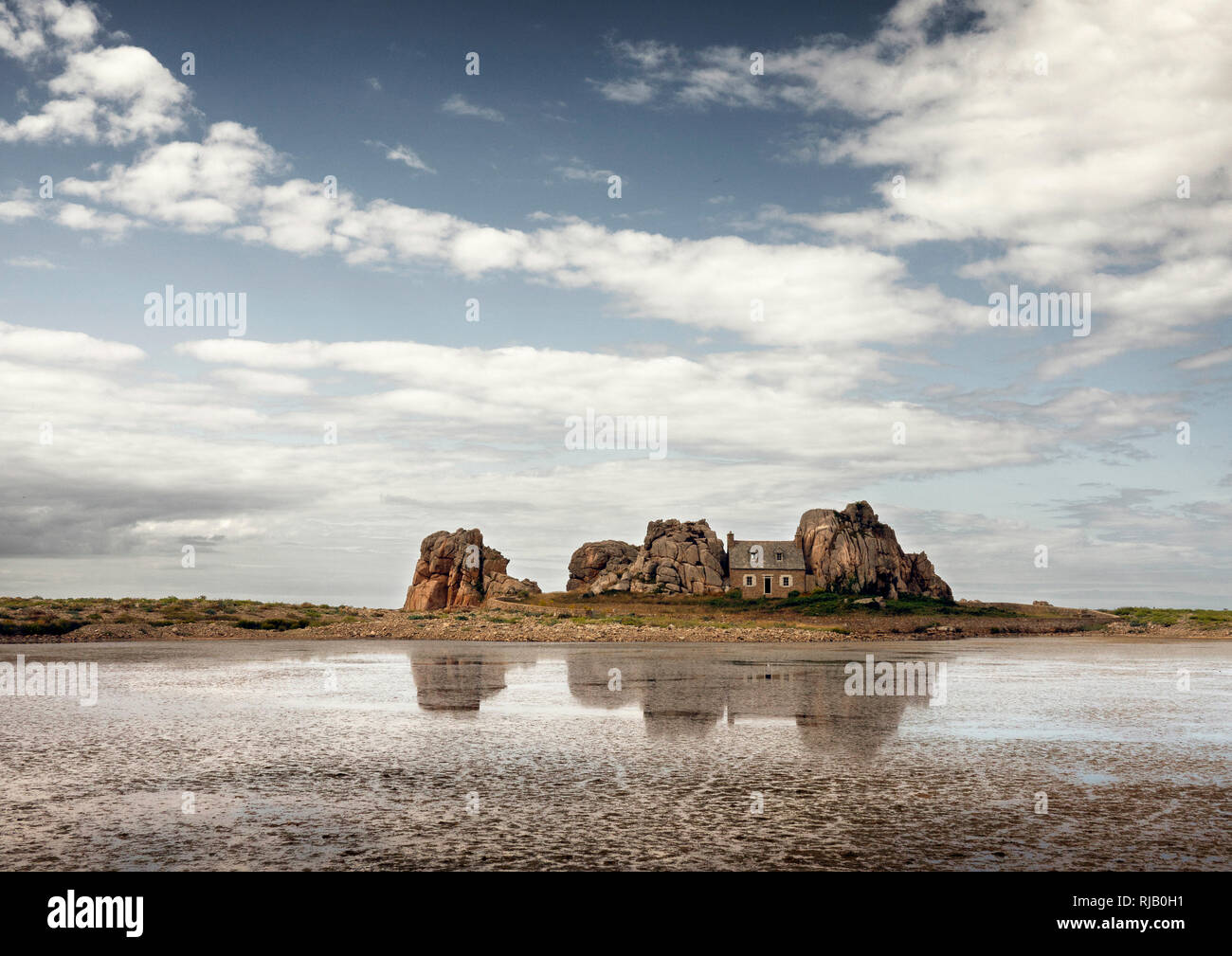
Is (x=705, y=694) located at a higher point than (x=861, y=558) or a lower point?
lower

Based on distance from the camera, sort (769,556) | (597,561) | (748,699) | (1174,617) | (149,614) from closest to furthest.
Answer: (748,699)
(149,614)
(1174,617)
(769,556)
(597,561)

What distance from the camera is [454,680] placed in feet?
72.1

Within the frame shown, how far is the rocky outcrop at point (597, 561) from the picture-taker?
97.8 meters

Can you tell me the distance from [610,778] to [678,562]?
83.6 meters

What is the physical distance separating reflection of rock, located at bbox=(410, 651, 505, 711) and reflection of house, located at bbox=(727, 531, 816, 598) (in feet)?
214

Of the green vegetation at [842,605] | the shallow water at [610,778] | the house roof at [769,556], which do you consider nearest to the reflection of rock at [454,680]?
the shallow water at [610,778]

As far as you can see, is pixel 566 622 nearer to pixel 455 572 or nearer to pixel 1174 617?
pixel 455 572

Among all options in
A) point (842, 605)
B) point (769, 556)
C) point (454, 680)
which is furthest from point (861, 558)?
point (454, 680)

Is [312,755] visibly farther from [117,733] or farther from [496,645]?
[496,645]

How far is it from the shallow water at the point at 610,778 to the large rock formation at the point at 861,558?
72.6 meters

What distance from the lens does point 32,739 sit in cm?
1203

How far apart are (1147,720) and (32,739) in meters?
17.8

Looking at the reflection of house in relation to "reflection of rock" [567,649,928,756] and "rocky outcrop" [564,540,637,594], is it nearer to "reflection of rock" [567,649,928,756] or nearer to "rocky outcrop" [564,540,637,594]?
"rocky outcrop" [564,540,637,594]
